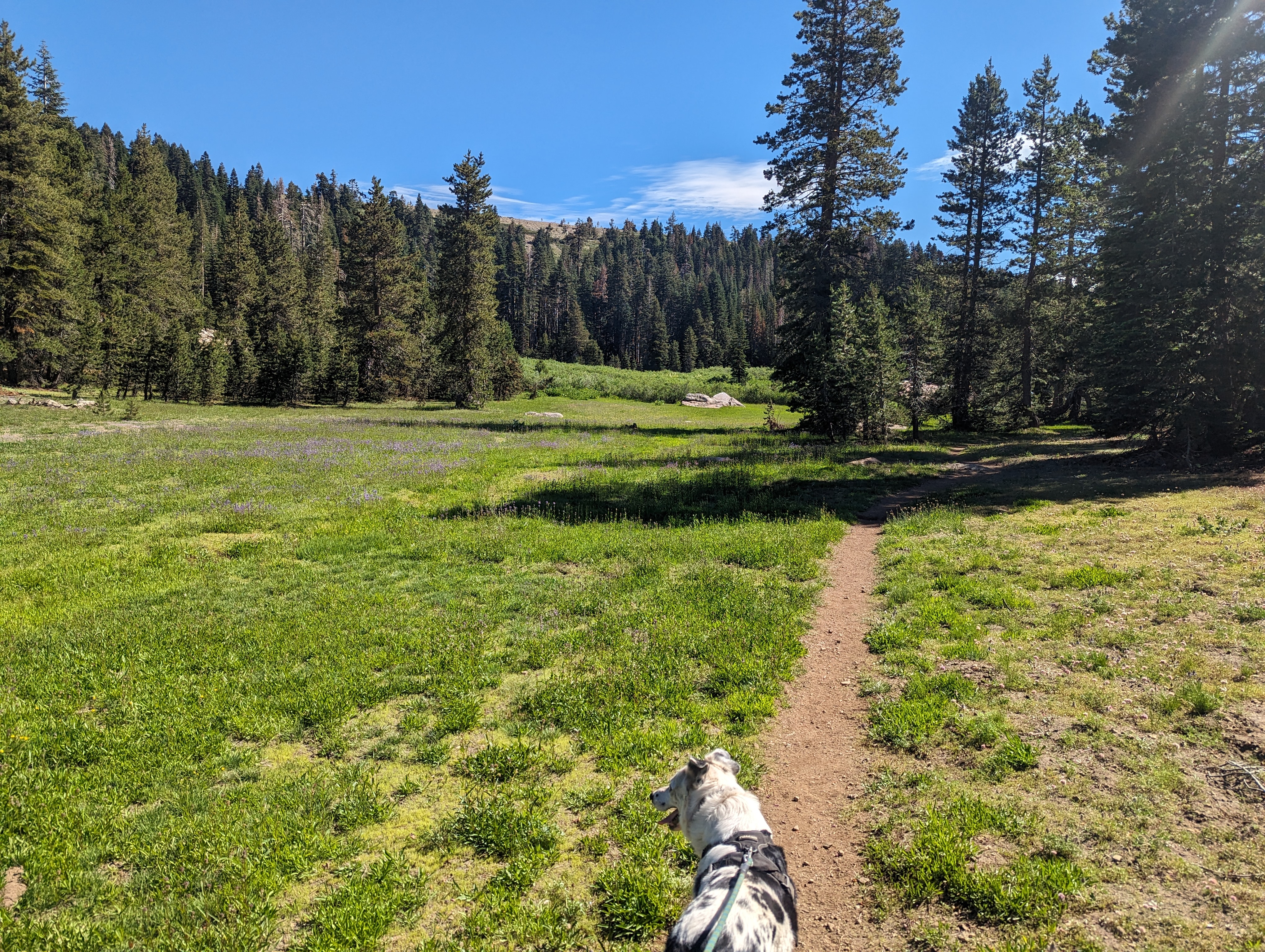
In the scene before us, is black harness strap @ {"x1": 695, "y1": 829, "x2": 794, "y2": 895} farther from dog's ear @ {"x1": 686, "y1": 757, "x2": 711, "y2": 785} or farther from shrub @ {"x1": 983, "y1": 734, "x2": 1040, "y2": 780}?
shrub @ {"x1": 983, "y1": 734, "x2": 1040, "y2": 780}

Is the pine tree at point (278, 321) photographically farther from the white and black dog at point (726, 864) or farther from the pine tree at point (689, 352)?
the pine tree at point (689, 352)

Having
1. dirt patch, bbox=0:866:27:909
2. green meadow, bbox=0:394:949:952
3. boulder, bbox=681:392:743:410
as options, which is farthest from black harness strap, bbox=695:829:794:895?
boulder, bbox=681:392:743:410

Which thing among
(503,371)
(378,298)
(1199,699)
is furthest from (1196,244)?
(503,371)

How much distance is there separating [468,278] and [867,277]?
34.9 metres

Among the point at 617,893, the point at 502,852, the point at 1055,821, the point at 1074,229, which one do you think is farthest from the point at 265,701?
the point at 1074,229

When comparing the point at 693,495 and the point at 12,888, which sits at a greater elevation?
the point at 693,495

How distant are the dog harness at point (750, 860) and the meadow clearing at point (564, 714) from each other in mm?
1310

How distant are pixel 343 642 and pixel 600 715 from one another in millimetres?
4323

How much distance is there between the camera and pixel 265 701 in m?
7.30

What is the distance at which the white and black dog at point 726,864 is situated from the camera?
3086 mm

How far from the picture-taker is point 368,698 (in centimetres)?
757

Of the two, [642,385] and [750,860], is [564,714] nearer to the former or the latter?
[750,860]

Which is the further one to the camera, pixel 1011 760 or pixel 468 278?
pixel 468 278

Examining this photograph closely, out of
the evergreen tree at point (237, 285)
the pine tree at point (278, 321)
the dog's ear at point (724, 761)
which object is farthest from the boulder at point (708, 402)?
the dog's ear at point (724, 761)
